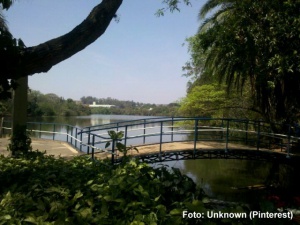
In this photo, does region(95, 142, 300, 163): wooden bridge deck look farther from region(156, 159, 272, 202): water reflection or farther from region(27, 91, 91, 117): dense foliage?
region(27, 91, 91, 117): dense foliage

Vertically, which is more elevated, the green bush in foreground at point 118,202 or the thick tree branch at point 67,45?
the thick tree branch at point 67,45

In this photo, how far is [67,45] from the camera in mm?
3854

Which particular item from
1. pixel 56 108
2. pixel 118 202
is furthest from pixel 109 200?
pixel 56 108

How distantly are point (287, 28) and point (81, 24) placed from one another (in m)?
7.02

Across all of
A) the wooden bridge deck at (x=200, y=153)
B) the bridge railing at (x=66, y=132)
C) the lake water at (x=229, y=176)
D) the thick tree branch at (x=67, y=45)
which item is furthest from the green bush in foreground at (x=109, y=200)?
the lake water at (x=229, y=176)

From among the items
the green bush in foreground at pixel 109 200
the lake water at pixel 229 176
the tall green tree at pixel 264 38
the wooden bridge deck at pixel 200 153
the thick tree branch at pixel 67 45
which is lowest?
the lake water at pixel 229 176

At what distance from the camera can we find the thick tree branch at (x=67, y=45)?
3549mm

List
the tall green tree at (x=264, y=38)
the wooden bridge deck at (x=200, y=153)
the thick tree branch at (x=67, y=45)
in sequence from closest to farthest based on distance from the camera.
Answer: the thick tree branch at (x=67, y=45), the tall green tree at (x=264, y=38), the wooden bridge deck at (x=200, y=153)

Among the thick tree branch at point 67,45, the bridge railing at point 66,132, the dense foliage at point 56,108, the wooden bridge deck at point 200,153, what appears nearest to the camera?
the thick tree branch at point 67,45

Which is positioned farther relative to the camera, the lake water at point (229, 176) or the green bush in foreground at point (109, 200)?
the lake water at point (229, 176)

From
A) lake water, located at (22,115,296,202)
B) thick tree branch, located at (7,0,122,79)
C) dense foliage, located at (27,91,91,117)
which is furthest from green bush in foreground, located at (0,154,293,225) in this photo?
dense foliage, located at (27,91,91,117)

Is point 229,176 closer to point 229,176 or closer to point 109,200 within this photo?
point 229,176

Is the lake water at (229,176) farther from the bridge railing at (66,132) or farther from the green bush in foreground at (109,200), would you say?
the green bush in foreground at (109,200)

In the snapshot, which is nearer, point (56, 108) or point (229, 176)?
point (229, 176)
